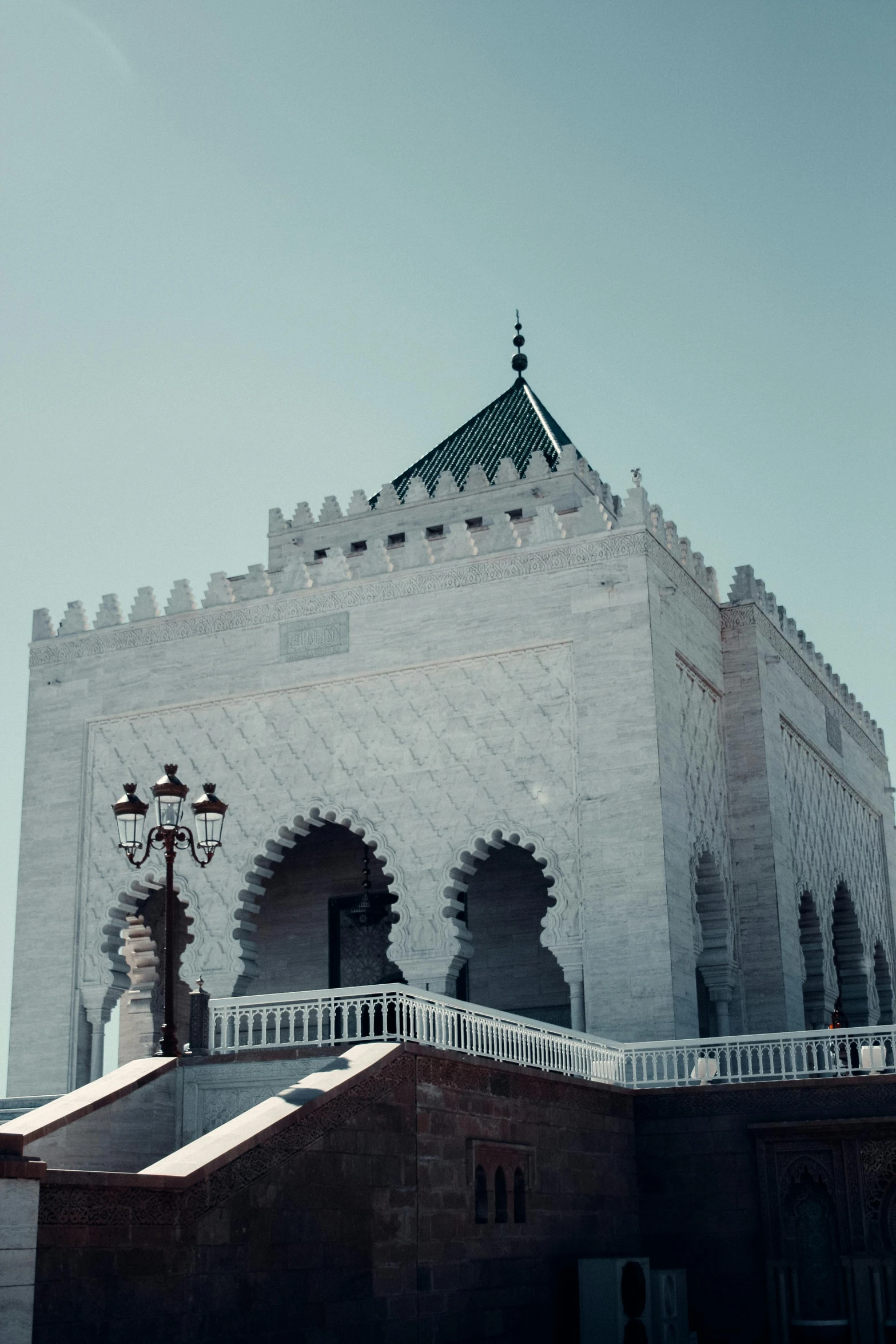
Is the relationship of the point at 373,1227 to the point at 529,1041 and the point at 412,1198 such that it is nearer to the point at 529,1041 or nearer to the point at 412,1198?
the point at 412,1198

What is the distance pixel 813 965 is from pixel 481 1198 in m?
7.71

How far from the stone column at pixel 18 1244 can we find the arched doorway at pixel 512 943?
911 cm

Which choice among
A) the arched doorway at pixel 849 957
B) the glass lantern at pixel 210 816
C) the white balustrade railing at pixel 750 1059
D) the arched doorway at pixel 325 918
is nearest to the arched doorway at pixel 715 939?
the white balustrade railing at pixel 750 1059

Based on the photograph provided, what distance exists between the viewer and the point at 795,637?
17344mm

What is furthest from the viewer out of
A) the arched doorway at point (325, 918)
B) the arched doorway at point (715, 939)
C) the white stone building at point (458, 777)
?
the arched doorway at point (325, 918)

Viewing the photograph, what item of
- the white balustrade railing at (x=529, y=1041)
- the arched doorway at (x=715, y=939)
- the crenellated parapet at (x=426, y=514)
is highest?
the crenellated parapet at (x=426, y=514)

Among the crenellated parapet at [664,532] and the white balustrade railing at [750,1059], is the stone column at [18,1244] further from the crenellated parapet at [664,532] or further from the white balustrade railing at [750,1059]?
the crenellated parapet at [664,532]

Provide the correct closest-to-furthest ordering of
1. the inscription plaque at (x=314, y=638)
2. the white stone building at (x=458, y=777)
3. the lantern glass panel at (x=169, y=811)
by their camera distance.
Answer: the lantern glass panel at (x=169, y=811)
the white stone building at (x=458, y=777)
the inscription plaque at (x=314, y=638)

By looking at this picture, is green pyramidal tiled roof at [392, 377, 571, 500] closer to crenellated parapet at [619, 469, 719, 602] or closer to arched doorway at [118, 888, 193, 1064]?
crenellated parapet at [619, 469, 719, 602]

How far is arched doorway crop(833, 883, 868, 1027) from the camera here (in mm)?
17656

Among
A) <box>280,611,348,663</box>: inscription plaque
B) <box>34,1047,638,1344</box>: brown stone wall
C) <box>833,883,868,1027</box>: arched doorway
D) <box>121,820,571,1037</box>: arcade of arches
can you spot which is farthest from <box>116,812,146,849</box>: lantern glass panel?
<box>833,883,868,1027</box>: arched doorway

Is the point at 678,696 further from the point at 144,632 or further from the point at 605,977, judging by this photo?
the point at 144,632

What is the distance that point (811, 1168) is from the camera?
10719 mm

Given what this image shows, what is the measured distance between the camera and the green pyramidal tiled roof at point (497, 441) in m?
17.5
